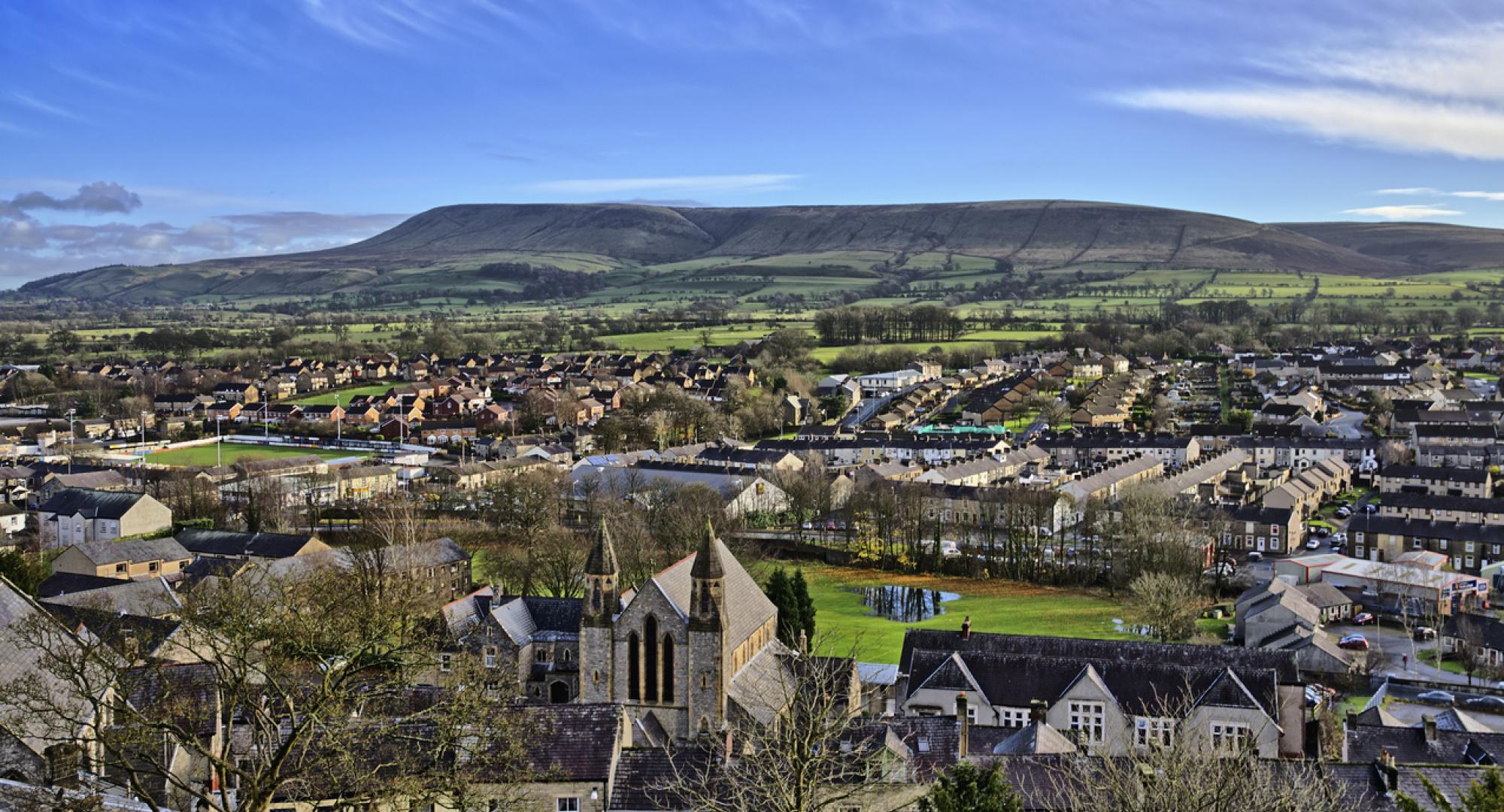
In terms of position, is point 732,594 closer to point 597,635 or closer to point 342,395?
point 597,635

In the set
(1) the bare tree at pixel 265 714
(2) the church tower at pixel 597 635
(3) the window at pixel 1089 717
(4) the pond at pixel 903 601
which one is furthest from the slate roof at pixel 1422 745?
(4) the pond at pixel 903 601

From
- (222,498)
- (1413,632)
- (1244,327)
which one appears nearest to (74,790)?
(1413,632)

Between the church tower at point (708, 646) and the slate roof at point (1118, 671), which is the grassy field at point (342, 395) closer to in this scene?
the slate roof at point (1118, 671)

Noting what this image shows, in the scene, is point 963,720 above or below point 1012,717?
above

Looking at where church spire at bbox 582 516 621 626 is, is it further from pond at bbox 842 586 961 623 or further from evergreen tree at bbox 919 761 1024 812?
pond at bbox 842 586 961 623

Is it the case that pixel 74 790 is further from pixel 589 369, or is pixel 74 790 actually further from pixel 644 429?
pixel 589 369

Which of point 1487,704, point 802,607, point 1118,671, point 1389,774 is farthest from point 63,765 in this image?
point 1487,704
